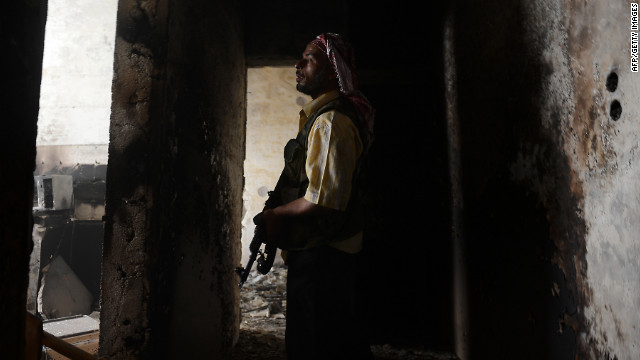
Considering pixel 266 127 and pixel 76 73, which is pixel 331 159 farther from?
pixel 76 73

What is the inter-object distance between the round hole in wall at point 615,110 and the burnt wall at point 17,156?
1241 millimetres

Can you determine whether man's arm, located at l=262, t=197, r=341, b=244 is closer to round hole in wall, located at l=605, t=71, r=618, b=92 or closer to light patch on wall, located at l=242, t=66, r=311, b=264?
round hole in wall, located at l=605, t=71, r=618, b=92

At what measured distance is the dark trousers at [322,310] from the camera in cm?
164

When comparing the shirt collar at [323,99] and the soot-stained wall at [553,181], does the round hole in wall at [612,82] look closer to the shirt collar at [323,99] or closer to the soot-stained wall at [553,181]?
the soot-stained wall at [553,181]

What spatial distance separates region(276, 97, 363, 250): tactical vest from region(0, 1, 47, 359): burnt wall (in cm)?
105

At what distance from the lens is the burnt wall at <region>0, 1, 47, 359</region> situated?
2.02 feet

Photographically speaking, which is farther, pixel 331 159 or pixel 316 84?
pixel 316 84

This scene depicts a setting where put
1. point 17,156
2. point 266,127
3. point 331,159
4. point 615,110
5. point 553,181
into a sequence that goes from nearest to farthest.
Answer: point 17,156 → point 615,110 → point 553,181 → point 331,159 → point 266,127

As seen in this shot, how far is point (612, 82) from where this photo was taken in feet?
3.13

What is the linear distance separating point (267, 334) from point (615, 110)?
2783mm

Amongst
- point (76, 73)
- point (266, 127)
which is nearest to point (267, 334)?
point (266, 127)

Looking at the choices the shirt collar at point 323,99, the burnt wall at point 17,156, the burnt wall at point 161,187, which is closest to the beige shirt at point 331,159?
the shirt collar at point 323,99

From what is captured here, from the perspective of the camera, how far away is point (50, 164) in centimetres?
576


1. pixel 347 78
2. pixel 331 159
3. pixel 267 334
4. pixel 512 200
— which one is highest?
pixel 347 78
